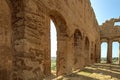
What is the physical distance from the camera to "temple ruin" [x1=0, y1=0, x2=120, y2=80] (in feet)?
12.3

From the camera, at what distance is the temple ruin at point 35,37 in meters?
3.75

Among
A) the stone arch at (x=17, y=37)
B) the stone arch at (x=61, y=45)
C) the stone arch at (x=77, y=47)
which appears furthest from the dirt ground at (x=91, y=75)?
the stone arch at (x=77, y=47)

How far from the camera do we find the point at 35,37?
4.11m


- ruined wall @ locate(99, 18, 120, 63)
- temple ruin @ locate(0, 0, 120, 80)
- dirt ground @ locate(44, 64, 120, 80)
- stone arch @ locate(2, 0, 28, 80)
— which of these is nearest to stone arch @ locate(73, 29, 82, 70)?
temple ruin @ locate(0, 0, 120, 80)

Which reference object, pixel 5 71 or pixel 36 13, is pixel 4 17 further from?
pixel 36 13

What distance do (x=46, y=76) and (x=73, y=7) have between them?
4.37m

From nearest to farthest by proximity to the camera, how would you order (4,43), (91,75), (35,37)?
(35,37) < (91,75) < (4,43)

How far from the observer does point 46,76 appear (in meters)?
Result: 5.59

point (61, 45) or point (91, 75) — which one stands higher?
point (61, 45)

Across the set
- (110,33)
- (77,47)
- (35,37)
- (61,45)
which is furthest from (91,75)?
(110,33)

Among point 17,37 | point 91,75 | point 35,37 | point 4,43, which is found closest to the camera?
point 17,37

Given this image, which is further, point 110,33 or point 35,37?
point 110,33

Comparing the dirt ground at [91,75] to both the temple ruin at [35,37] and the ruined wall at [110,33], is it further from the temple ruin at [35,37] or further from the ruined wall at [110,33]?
the ruined wall at [110,33]

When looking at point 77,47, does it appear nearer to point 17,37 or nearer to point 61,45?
point 61,45
